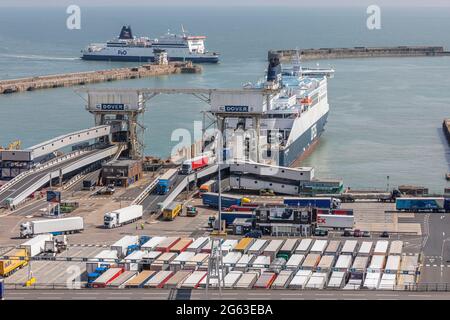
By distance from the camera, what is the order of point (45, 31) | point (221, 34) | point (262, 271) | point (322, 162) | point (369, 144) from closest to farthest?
1. point (262, 271)
2. point (322, 162)
3. point (369, 144)
4. point (221, 34)
5. point (45, 31)

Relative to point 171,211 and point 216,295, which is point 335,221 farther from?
point 216,295

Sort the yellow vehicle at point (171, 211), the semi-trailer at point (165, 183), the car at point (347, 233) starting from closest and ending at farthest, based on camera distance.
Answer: the car at point (347, 233), the yellow vehicle at point (171, 211), the semi-trailer at point (165, 183)

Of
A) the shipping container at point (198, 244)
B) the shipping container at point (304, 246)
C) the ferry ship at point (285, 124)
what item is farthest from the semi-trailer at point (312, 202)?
the ferry ship at point (285, 124)

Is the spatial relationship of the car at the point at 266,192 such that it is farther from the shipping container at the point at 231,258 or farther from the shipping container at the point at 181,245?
the shipping container at the point at 231,258
